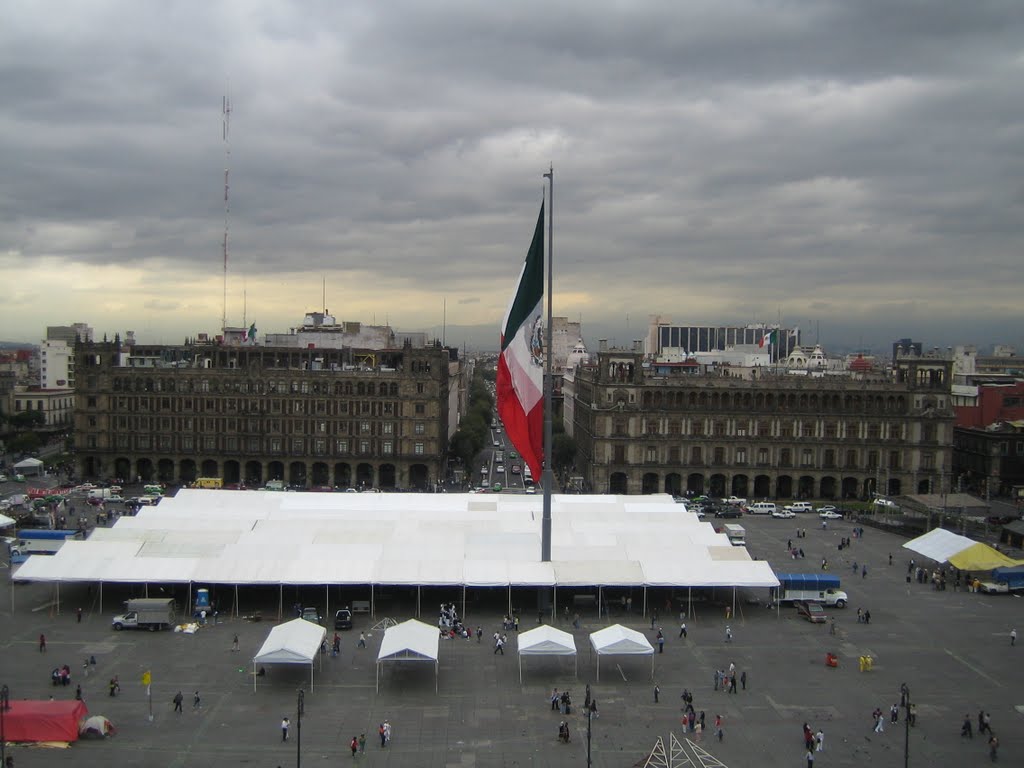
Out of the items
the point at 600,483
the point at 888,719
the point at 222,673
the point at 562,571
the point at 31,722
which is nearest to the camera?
the point at 31,722

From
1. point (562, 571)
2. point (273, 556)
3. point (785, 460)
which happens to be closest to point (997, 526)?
point (785, 460)

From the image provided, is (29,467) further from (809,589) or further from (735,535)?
(809,589)

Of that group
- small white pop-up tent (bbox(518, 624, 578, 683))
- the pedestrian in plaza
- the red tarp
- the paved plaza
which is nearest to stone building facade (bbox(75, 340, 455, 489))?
the paved plaza

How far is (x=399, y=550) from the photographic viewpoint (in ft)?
193

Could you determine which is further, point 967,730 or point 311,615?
point 311,615

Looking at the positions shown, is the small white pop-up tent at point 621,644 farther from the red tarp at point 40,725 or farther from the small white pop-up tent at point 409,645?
the red tarp at point 40,725

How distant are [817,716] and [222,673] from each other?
92.0ft

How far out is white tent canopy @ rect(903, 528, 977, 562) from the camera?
67.2 metres

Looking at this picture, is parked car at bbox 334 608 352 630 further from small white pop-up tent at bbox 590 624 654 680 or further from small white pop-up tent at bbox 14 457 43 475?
small white pop-up tent at bbox 14 457 43 475

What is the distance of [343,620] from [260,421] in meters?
63.4

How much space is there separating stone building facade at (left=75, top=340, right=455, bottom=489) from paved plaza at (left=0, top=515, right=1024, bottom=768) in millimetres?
52137

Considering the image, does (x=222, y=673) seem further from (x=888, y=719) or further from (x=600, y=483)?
(x=600, y=483)

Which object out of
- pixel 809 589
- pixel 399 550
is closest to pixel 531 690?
pixel 399 550

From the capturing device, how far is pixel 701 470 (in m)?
108
